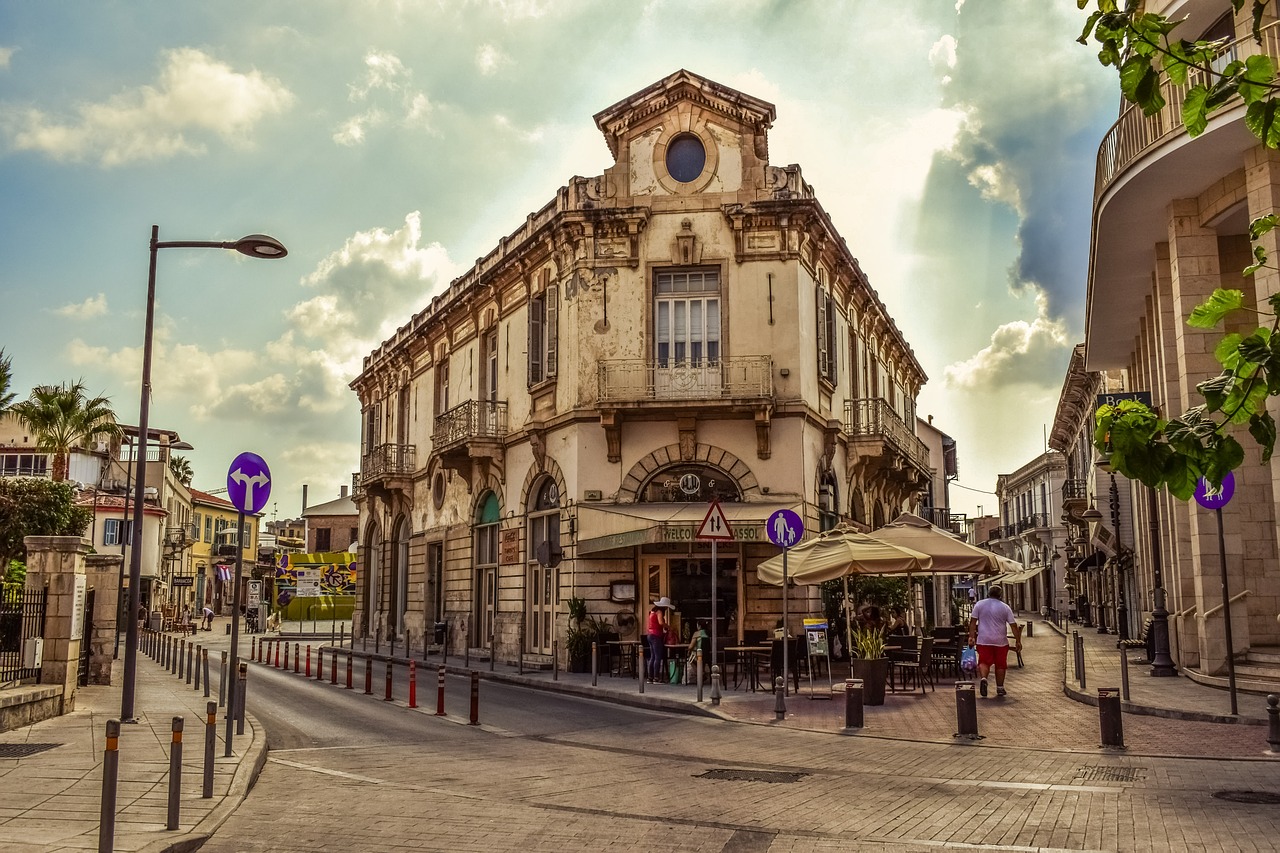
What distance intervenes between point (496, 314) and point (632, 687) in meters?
13.7

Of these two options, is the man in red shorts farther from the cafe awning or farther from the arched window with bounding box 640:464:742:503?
the arched window with bounding box 640:464:742:503

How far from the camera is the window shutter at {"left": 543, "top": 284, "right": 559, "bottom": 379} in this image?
25.5 m

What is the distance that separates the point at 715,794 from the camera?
910 cm

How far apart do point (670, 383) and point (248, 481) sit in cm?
1360

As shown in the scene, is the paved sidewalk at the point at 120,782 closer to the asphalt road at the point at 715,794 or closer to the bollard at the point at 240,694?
the bollard at the point at 240,694

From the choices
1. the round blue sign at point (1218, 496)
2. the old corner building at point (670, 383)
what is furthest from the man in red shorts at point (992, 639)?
the old corner building at point (670, 383)

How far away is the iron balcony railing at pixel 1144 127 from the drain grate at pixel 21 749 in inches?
614

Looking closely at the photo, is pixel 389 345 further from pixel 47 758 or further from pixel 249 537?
pixel 249 537

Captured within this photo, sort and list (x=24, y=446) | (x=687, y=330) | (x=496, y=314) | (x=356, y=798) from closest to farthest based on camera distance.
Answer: (x=356, y=798) < (x=687, y=330) < (x=496, y=314) < (x=24, y=446)

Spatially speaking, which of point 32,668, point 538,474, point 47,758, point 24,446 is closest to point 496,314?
point 538,474

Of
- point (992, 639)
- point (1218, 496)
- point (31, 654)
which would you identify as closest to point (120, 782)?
point (31, 654)

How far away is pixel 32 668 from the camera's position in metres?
13.8

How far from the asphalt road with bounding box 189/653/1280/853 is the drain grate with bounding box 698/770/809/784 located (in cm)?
4

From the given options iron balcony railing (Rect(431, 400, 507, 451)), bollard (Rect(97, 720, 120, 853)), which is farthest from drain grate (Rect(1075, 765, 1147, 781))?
iron balcony railing (Rect(431, 400, 507, 451))
